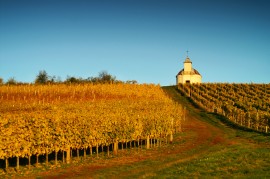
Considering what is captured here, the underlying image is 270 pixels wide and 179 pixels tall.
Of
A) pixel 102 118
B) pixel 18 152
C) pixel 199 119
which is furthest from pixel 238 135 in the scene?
pixel 18 152

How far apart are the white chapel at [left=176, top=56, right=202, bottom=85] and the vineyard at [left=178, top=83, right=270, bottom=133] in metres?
9.78

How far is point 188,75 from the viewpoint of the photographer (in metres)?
115

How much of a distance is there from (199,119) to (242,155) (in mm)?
33124

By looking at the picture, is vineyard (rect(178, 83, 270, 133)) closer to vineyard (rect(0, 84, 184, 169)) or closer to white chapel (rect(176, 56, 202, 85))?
white chapel (rect(176, 56, 202, 85))

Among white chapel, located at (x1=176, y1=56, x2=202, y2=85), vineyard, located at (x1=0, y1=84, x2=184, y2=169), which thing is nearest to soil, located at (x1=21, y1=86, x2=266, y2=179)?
vineyard, located at (x1=0, y1=84, x2=184, y2=169)

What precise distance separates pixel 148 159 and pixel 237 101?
156 ft

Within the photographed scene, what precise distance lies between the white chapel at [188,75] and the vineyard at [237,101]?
385 inches

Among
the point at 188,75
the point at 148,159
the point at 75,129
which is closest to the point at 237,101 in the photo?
the point at 188,75

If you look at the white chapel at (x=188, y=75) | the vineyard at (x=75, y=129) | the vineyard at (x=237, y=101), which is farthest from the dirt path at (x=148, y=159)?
the white chapel at (x=188, y=75)

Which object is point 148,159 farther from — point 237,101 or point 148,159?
point 237,101

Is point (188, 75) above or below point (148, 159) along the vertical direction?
above

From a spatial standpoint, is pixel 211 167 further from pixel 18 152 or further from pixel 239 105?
pixel 239 105

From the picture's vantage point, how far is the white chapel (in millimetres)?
114250

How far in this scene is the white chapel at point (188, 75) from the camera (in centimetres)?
11425
